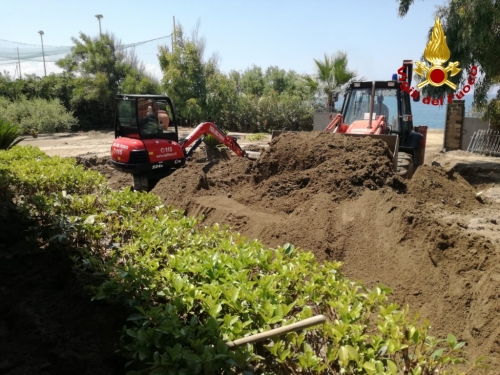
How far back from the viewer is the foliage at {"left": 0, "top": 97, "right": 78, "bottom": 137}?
22.7 metres

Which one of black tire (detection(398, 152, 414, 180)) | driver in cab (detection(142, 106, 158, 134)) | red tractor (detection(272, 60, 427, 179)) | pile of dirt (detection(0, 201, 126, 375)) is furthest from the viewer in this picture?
red tractor (detection(272, 60, 427, 179))

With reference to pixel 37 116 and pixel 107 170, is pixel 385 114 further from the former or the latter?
pixel 37 116

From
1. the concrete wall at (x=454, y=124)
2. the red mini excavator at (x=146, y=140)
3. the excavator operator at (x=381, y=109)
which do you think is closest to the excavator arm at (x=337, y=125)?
the excavator operator at (x=381, y=109)

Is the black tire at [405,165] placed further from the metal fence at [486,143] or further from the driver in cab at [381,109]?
the metal fence at [486,143]

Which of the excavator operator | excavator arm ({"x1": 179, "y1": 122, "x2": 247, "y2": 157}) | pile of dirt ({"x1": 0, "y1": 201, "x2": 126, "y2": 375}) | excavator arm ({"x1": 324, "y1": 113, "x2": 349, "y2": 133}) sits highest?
the excavator operator

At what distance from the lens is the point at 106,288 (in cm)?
273

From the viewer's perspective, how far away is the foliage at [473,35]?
10008mm

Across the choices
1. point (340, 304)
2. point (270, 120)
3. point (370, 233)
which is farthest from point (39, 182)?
point (270, 120)

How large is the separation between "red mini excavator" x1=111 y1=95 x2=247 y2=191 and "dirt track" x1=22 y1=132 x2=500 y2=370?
0.72 meters

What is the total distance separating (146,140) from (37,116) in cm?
1741

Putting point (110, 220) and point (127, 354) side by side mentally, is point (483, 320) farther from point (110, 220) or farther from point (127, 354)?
point (110, 220)

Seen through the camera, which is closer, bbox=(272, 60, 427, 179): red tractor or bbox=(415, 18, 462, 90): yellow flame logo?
bbox=(272, 60, 427, 179): red tractor

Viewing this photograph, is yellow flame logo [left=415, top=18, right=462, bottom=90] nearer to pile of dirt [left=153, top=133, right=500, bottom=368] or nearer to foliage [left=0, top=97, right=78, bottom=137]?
pile of dirt [left=153, top=133, right=500, bottom=368]

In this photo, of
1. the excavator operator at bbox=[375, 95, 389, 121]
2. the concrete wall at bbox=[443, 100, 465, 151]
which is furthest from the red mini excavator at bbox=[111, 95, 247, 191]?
the concrete wall at bbox=[443, 100, 465, 151]
